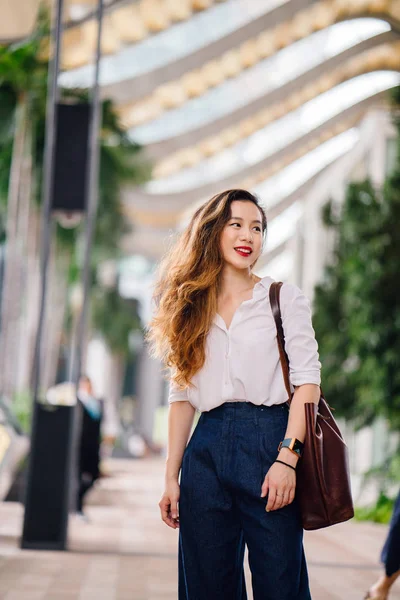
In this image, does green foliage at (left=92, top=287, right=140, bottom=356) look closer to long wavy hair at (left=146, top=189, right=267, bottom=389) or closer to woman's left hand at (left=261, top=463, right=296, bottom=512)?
long wavy hair at (left=146, top=189, right=267, bottom=389)

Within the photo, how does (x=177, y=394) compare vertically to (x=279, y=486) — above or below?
above

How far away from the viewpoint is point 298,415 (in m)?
2.62

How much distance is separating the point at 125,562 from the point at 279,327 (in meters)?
5.44

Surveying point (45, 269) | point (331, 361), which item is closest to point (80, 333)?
point (45, 269)

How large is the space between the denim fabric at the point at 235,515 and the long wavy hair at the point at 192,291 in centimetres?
18

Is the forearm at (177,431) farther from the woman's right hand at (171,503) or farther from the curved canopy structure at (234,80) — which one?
the curved canopy structure at (234,80)

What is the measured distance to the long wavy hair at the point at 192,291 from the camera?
2.80 m

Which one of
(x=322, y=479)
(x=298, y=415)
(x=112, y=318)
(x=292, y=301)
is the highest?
(x=112, y=318)

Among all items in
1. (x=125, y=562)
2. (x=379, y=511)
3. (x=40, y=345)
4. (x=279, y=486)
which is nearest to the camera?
(x=279, y=486)

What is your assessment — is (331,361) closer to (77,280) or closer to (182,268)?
(182,268)

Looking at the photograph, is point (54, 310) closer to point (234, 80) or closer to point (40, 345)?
point (234, 80)

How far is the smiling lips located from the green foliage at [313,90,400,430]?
29.7 ft

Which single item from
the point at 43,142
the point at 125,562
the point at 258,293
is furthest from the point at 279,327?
the point at 43,142

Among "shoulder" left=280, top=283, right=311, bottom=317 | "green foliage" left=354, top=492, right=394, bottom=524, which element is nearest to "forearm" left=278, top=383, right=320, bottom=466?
"shoulder" left=280, top=283, right=311, bottom=317
